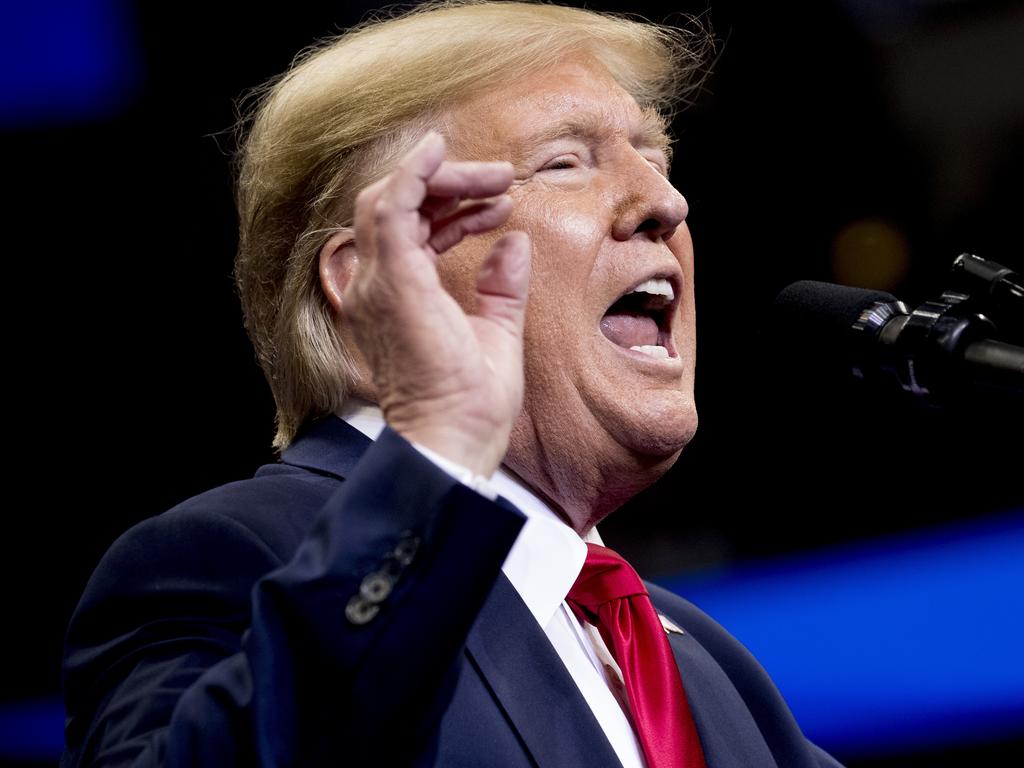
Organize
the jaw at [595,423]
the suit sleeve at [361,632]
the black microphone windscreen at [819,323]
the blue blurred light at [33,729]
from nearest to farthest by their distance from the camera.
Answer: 1. the suit sleeve at [361,632]
2. the black microphone windscreen at [819,323]
3. the jaw at [595,423]
4. the blue blurred light at [33,729]

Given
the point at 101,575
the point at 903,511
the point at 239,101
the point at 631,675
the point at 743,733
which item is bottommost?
the point at 903,511

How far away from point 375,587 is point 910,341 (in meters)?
0.53

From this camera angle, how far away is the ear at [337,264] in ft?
5.47

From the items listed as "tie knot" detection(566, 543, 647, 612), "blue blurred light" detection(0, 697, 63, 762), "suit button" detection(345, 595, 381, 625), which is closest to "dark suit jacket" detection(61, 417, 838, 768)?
"suit button" detection(345, 595, 381, 625)

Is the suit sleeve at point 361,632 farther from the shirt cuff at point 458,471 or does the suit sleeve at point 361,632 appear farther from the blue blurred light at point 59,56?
the blue blurred light at point 59,56

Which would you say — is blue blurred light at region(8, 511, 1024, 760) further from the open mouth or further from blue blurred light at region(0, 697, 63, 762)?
the open mouth

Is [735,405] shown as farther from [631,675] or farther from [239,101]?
[631,675]

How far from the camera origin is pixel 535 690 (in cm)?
126

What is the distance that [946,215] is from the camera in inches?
104

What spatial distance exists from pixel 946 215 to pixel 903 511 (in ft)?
2.15

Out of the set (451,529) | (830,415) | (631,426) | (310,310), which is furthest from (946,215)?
(451,529)

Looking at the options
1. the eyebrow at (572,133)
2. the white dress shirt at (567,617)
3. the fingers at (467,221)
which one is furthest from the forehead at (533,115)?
the fingers at (467,221)

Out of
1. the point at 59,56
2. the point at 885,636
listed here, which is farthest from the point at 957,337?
the point at 59,56

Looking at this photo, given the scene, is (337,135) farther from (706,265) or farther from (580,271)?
(706,265)
